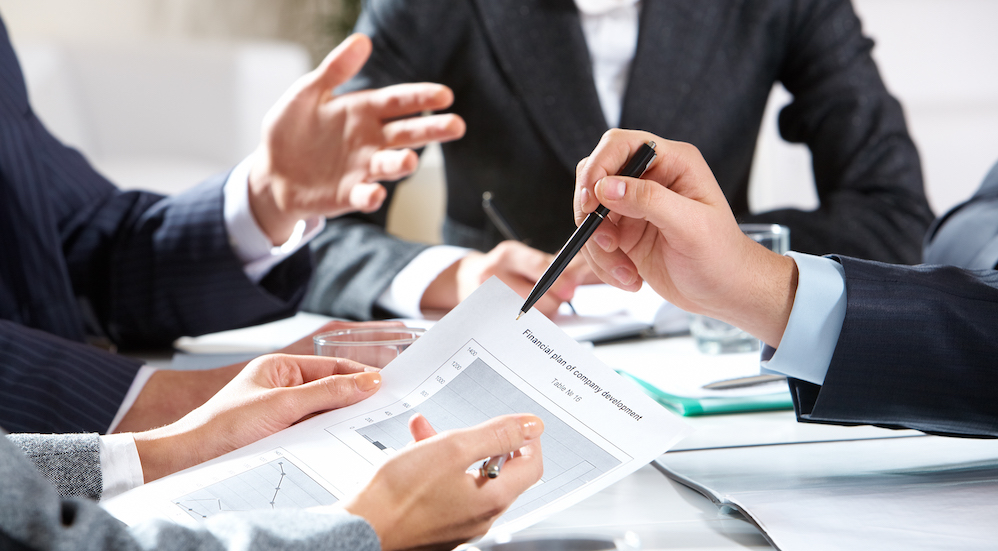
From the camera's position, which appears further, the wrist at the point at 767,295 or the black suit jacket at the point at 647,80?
the black suit jacket at the point at 647,80

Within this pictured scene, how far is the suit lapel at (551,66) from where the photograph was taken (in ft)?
4.32

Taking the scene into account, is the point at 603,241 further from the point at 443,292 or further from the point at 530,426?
the point at 443,292

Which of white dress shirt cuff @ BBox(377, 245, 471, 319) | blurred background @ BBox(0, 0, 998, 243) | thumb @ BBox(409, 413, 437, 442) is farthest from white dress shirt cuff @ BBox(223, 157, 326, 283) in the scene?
blurred background @ BBox(0, 0, 998, 243)

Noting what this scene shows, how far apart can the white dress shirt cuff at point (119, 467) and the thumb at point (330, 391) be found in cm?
9

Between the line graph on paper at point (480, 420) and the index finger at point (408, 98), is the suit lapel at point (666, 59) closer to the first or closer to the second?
the index finger at point (408, 98)

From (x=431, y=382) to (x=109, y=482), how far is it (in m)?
0.19

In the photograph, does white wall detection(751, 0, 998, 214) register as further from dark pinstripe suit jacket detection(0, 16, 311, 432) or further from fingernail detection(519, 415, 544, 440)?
fingernail detection(519, 415, 544, 440)

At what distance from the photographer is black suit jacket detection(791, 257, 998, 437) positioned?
0.52 meters

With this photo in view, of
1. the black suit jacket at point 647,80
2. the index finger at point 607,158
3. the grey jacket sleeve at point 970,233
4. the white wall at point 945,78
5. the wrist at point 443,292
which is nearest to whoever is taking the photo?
the index finger at point 607,158

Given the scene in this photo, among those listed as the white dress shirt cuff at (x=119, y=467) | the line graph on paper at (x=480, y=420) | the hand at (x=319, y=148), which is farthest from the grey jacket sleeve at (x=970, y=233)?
the white dress shirt cuff at (x=119, y=467)

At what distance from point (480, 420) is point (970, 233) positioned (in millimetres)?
603

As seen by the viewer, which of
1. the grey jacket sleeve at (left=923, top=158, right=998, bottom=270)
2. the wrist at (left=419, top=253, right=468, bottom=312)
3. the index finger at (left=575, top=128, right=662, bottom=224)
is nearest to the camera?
the index finger at (left=575, top=128, right=662, bottom=224)

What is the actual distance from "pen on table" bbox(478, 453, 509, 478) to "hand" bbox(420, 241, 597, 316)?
1.44 ft

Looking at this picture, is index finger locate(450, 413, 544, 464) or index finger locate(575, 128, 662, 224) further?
index finger locate(575, 128, 662, 224)
